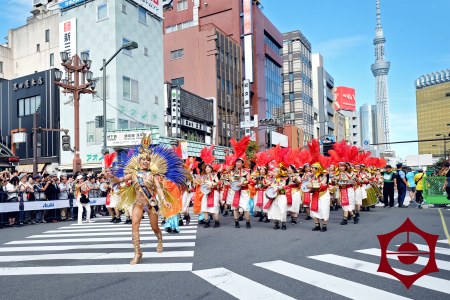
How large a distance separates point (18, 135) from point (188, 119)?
14.0m

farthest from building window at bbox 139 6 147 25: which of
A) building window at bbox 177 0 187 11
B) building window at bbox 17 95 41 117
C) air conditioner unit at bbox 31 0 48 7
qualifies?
building window at bbox 177 0 187 11

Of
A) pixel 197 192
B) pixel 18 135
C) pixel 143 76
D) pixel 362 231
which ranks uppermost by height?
pixel 143 76

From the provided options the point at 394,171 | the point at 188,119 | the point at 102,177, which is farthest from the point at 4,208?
the point at 188,119

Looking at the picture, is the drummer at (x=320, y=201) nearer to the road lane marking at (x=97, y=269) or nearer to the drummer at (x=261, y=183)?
the drummer at (x=261, y=183)

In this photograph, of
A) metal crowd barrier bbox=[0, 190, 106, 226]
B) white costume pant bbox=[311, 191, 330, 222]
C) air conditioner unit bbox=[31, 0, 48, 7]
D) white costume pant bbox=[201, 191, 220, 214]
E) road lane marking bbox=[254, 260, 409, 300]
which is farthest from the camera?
air conditioner unit bbox=[31, 0, 48, 7]

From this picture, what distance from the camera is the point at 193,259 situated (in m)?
7.02

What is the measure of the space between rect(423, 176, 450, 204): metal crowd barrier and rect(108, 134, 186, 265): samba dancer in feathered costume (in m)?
13.3

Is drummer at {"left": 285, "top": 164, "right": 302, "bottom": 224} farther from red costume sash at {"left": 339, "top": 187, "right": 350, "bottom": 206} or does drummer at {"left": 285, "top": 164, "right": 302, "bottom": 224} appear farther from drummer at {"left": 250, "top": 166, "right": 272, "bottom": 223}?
red costume sash at {"left": 339, "top": 187, "right": 350, "bottom": 206}

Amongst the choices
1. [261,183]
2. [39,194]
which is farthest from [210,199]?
[39,194]

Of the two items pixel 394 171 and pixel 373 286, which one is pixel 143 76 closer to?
pixel 394 171

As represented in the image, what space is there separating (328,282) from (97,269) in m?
3.48

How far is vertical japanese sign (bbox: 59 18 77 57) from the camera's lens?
3122 cm

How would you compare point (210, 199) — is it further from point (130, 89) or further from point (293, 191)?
point (130, 89)

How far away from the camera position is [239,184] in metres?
11.5
